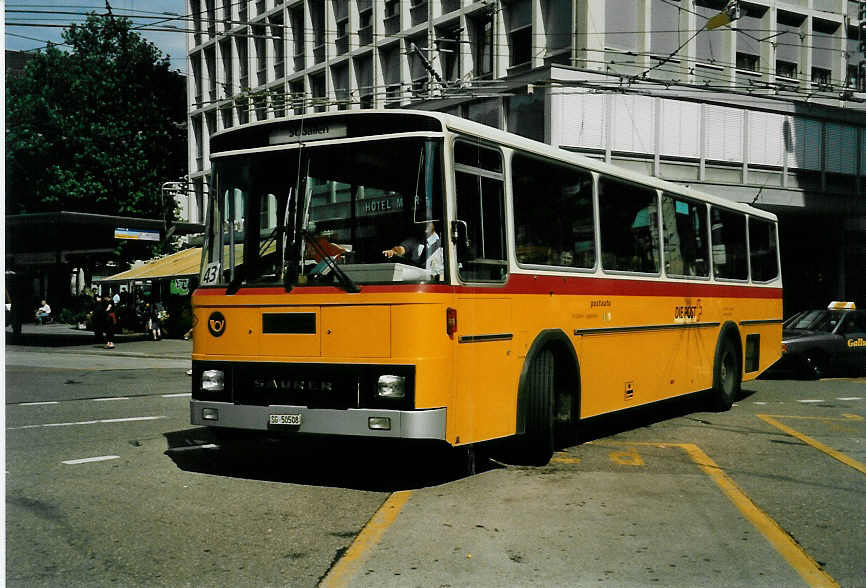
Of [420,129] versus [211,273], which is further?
[211,273]

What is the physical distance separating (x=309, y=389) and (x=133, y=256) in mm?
42276

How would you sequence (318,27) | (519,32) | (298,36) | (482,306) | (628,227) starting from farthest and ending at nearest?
(298,36), (318,27), (519,32), (628,227), (482,306)

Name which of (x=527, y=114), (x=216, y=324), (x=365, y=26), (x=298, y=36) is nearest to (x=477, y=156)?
(x=216, y=324)

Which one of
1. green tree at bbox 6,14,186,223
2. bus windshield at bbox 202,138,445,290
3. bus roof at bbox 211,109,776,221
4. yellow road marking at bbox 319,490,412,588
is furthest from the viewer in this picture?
green tree at bbox 6,14,186,223

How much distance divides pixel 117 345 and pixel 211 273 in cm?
2426

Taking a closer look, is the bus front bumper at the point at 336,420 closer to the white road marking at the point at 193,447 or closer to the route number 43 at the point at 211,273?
the route number 43 at the point at 211,273

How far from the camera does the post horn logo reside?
779 cm

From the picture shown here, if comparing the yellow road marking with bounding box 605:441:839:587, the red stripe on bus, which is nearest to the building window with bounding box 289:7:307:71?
the red stripe on bus

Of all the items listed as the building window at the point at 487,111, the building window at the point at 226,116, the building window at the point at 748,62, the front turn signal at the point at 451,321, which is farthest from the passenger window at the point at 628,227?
the building window at the point at 226,116

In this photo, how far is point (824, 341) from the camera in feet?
60.5

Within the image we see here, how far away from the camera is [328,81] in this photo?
40844 mm

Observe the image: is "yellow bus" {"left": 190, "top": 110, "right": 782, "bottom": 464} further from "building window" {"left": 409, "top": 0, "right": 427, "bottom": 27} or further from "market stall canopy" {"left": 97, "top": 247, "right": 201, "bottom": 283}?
"building window" {"left": 409, "top": 0, "right": 427, "bottom": 27}

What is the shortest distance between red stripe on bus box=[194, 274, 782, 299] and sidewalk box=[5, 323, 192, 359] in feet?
53.3

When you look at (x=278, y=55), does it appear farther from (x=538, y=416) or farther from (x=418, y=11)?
(x=538, y=416)
